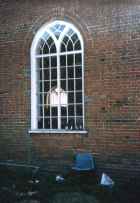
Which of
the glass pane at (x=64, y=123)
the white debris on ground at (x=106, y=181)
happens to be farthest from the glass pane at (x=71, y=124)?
the white debris on ground at (x=106, y=181)

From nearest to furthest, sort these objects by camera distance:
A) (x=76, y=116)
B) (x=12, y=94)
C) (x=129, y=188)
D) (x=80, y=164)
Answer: (x=129, y=188) → (x=80, y=164) → (x=76, y=116) → (x=12, y=94)

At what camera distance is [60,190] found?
10844mm

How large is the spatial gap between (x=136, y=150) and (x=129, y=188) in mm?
891

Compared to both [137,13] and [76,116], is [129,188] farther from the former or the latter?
[137,13]

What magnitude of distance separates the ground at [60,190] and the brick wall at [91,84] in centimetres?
48

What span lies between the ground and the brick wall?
477 mm

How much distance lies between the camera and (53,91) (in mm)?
13102

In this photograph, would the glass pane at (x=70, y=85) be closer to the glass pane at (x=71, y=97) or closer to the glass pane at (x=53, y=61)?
the glass pane at (x=71, y=97)

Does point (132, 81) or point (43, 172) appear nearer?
point (132, 81)

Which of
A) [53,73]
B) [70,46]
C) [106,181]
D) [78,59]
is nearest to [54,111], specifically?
[53,73]

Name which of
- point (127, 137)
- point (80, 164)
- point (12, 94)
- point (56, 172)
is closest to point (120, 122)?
point (127, 137)

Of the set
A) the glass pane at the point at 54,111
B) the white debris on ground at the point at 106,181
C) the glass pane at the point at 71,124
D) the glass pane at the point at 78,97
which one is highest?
the glass pane at the point at 78,97

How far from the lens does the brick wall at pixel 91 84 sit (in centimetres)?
1148

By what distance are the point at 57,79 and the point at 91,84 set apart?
120 cm
